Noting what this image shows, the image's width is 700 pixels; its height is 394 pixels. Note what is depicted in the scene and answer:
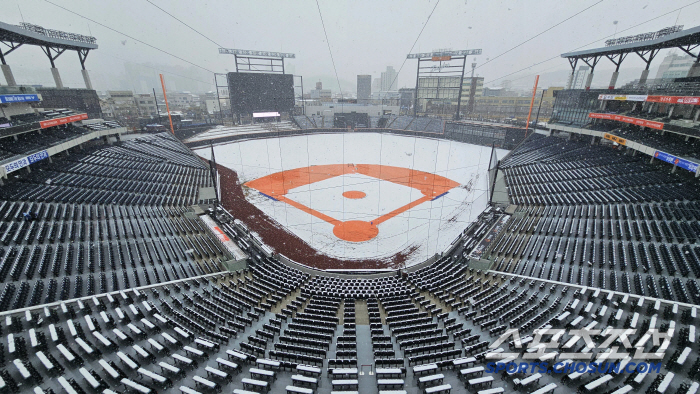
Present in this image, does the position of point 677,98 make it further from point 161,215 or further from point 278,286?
point 161,215

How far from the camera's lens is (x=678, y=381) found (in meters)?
7.02

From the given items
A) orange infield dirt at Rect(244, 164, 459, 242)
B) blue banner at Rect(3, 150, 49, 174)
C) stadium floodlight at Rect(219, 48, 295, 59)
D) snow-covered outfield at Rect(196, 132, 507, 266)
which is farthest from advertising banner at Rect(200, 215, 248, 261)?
stadium floodlight at Rect(219, 48, 295, 59)

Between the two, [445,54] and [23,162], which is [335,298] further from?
[445,54]

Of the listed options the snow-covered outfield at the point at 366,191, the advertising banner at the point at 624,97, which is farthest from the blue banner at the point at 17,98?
the advertising banner at the point at 624,97

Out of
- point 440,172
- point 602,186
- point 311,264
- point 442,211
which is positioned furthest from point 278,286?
point 440,172

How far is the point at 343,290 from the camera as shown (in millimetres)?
13516

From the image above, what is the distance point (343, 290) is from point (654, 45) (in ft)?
120

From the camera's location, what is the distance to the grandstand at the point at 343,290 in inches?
301

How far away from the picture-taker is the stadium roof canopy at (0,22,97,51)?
22.7 m

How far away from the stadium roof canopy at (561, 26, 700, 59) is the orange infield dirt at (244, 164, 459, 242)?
797 inches

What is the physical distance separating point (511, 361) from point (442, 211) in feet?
52.9

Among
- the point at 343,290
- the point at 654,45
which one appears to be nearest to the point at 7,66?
the point at 343,290

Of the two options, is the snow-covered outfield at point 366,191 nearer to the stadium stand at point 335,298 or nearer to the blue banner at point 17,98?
the stadium stand at point 335,298

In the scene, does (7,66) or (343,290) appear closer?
(343,290)
